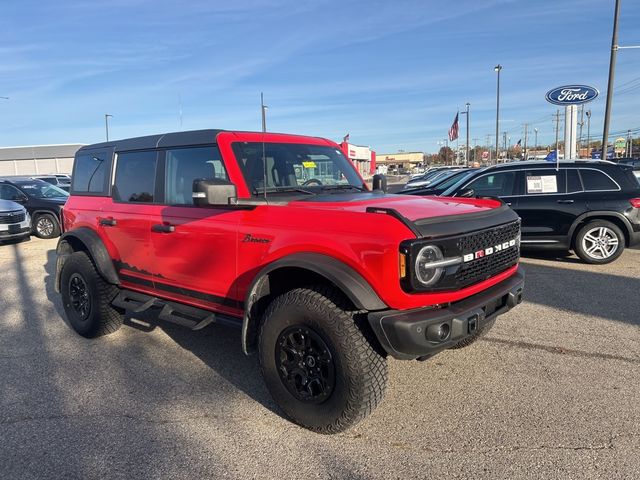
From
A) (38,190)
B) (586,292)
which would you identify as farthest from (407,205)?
(38,190)

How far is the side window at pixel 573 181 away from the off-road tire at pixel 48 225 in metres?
12.8

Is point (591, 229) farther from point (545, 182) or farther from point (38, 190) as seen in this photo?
point (38, 190)

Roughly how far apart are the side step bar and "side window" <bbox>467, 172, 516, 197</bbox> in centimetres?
606

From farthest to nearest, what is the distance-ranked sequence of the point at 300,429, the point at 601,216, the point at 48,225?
the point at 48,225
the point at 601,216
the point at 300,429

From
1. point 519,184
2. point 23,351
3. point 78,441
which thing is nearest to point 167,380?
point 78,441

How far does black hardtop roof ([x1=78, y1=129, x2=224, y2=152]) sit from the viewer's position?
4.04 metres

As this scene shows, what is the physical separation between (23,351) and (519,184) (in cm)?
764

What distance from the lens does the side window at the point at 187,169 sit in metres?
3.95

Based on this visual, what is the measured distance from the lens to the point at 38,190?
14344 mm

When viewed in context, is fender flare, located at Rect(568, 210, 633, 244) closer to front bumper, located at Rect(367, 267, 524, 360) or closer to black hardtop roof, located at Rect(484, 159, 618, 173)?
black hardtop roof, located at Rect(484, 159, 618, 173)

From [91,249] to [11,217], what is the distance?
908 cm

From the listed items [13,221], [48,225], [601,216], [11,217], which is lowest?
[48,225]

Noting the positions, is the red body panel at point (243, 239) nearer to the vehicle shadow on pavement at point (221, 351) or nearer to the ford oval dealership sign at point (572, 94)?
the vehicle shadow on pavement at point (221, 351)

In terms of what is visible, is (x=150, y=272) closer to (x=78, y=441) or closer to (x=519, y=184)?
(x=78, y=441)
